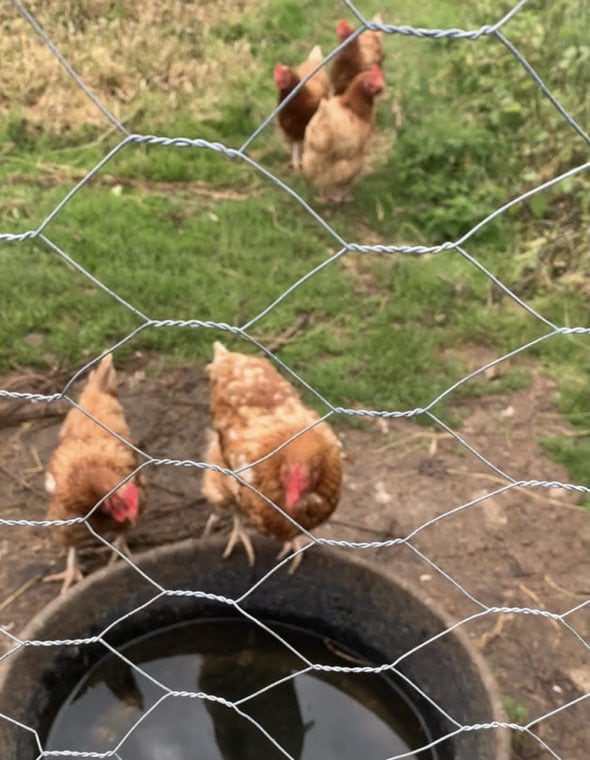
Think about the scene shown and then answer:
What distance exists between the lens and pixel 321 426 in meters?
1.68

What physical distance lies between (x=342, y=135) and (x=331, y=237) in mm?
392

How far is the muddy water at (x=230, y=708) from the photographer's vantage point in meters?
1.55

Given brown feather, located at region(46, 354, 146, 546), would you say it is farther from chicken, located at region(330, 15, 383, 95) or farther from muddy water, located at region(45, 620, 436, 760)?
chicken, located at region(330, 15, 383, 95)

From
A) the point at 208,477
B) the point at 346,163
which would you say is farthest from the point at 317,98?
the point at 208,477

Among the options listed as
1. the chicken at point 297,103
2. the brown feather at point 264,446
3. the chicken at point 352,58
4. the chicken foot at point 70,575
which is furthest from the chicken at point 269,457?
the chicken at point 352,58

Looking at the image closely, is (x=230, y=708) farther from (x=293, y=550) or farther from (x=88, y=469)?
(x=88, y=469)

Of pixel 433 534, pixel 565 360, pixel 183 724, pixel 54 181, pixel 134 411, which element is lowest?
pixel 565 360

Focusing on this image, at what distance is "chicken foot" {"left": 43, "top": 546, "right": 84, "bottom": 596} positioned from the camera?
1789 mm

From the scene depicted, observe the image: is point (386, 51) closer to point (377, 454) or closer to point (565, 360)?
point (565, 360)

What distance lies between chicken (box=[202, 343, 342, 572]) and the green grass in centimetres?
53

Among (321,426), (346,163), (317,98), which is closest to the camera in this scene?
(321,426)

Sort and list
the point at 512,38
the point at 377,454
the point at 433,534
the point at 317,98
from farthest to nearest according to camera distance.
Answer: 1. the point at 512,38
2. the point at 317,98
3. the point at 377,454
4. the point at 433,534

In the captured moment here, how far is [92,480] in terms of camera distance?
5.32ft

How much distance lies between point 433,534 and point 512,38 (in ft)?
7.78
